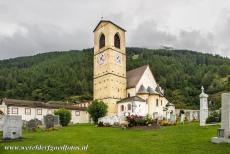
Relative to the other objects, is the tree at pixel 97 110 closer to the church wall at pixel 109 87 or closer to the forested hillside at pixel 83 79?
the church wall at pixel 109 87

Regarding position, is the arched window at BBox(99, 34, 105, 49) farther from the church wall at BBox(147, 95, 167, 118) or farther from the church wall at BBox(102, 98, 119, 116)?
the church wall at BBox(147, 95, 167, 118)

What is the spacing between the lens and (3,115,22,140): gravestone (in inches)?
829

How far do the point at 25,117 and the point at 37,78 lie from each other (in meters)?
75.4

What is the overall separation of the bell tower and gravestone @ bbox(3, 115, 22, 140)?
4089 cm

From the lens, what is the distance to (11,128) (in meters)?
21.2

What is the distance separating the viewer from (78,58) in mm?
153375

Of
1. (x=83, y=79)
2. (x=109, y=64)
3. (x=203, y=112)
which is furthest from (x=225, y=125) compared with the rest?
(x=83, y=79)

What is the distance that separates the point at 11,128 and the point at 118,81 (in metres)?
45.1

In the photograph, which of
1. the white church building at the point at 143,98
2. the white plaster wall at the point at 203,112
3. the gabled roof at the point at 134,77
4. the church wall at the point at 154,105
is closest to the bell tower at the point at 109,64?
the gabled roof at the point at 134,77

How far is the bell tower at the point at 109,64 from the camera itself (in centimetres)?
6406

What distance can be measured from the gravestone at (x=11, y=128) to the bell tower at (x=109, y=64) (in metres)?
40.9

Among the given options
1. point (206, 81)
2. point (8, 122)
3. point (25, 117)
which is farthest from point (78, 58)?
point (8, 122)

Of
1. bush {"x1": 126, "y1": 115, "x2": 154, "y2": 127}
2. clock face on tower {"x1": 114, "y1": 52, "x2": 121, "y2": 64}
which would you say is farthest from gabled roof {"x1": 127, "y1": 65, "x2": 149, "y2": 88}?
bush {"x1": 126, "y1": 115, "x2": 154, "y2": 127}

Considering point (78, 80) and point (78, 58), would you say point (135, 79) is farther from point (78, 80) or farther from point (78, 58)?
point (78, 58)
